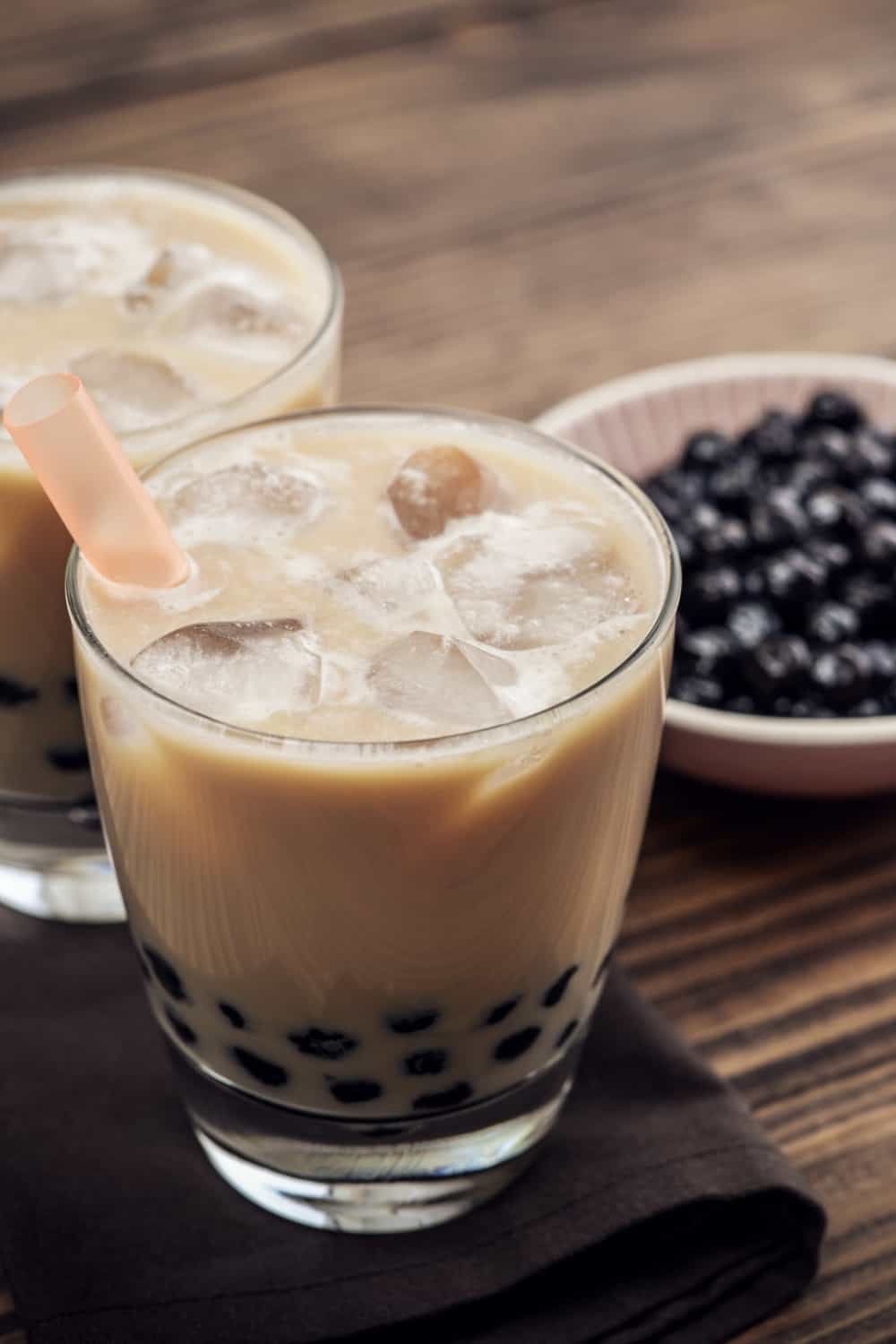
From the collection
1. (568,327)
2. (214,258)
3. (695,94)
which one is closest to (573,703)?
(214,258)

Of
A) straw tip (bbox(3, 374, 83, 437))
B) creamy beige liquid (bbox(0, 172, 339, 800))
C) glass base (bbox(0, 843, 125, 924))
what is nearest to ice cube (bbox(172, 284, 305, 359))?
creamy beige liquid (bbox(0, 172, 339, 800))

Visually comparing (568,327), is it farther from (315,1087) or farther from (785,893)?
(315,1087)

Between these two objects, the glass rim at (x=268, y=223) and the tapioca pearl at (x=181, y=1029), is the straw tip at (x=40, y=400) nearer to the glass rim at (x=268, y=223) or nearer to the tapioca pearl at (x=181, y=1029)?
the glass rim at (x=268, y=223)

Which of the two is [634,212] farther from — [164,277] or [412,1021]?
[412,1021]

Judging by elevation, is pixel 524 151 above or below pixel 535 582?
below

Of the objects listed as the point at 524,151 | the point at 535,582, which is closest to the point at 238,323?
the point at 535,582

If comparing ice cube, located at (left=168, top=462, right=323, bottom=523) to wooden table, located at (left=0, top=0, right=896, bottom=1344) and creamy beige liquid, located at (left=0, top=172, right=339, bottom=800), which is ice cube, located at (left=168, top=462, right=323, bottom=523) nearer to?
creamy beige liquid, located at (left=0, top=172, right=339, bottom=800)

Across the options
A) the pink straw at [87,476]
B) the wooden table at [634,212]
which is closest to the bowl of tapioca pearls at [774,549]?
the wooden table at [634,212]

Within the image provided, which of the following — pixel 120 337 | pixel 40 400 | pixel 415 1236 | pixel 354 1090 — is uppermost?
pixel 40 400
